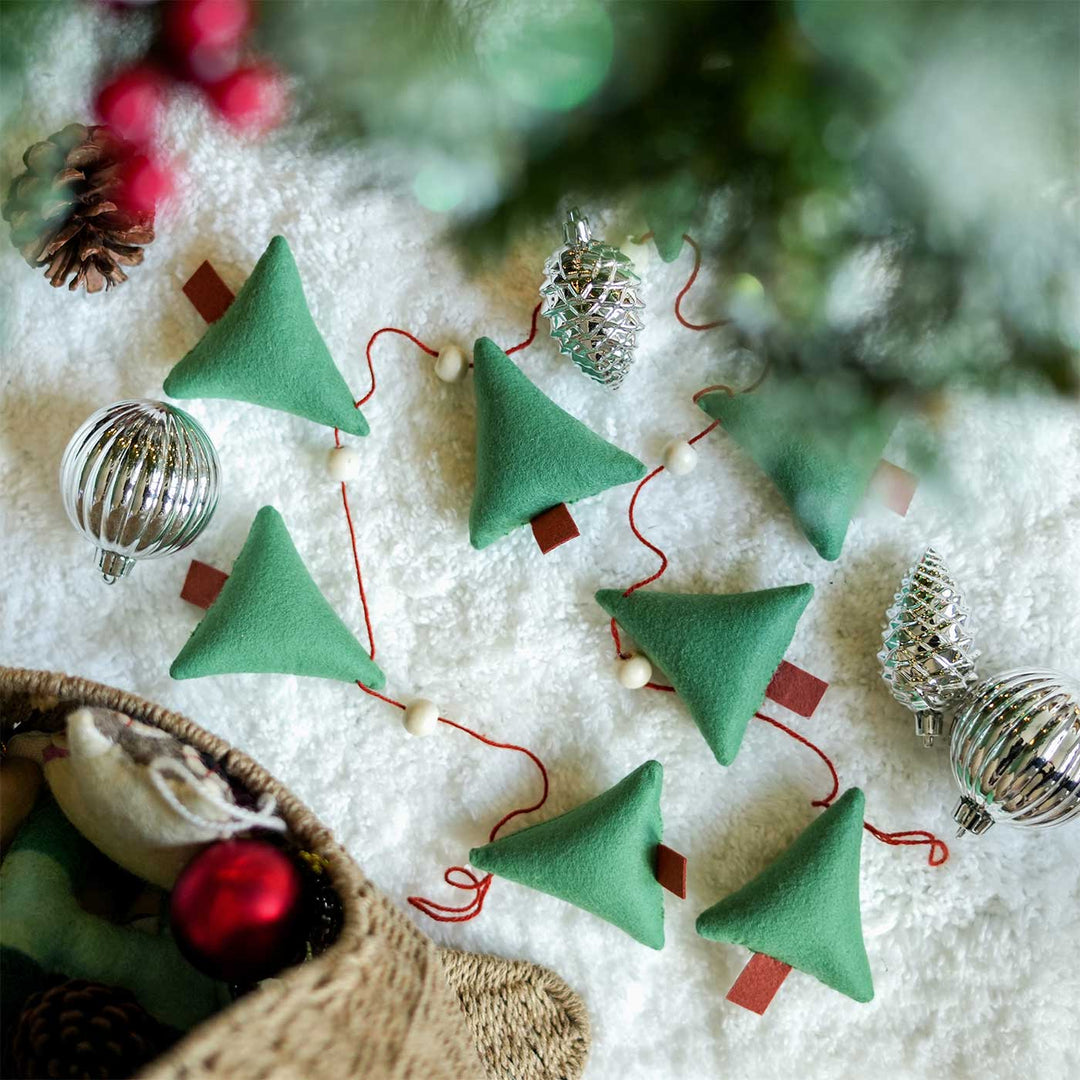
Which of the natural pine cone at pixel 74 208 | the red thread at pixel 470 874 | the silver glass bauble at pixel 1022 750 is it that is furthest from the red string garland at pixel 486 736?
the natural pine cone at pixel 74 208

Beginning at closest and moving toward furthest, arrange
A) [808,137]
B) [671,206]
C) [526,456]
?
1. [808,137]
2. [671,206]
3. [526,456]

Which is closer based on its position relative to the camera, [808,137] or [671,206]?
[808,137]

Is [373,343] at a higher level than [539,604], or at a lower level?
higher

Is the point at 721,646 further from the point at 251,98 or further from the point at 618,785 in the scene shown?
the point at 251,98

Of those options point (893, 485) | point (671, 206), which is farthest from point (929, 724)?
point (671, 206)

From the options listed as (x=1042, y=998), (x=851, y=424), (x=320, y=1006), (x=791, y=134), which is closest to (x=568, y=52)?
(x=791, y=134)

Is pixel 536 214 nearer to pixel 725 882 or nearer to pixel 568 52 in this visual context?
pixel 568 52
